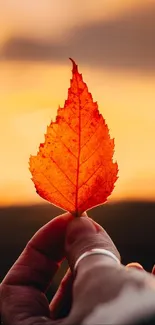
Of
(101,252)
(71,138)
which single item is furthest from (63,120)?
(101,252)

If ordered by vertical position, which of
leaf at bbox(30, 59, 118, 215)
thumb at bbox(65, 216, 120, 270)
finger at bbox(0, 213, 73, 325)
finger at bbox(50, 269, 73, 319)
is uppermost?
leaf at bbox(30, 59, 118, 215)

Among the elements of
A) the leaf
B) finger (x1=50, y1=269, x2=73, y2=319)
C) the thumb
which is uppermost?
the leaf

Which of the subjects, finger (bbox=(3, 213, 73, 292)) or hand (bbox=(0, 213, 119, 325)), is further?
finger (bbox=(3, 213, 73, 292))

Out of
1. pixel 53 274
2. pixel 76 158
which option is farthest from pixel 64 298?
pixel 76 158

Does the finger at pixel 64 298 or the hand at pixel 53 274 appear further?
the finger at pixel 64 298

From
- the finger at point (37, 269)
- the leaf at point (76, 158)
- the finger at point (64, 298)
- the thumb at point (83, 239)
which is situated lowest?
the finger at point (64, 298)

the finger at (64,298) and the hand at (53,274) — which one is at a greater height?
the hand at (53,274)

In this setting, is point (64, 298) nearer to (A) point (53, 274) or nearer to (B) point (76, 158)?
(A) point (53, 274)

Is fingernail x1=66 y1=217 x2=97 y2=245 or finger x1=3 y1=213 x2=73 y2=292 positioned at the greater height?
fingernail x1=66 y1=217 x2=97 y2=245
